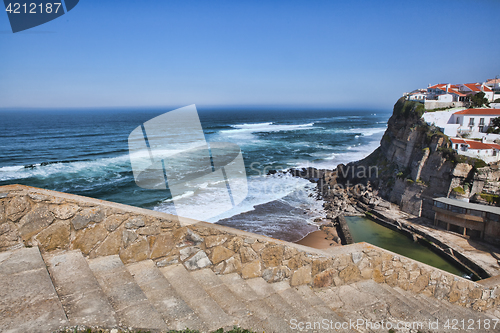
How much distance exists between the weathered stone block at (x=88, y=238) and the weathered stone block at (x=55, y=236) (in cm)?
10

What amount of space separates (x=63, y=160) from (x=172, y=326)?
1633 inches

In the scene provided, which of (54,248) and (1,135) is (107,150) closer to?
(1,135)

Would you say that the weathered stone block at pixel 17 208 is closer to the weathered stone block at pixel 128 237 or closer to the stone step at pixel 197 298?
the weathered stone block at pixel 128 237

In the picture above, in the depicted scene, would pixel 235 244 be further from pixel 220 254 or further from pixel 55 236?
pixel 55 236

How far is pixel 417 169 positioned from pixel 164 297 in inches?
1005

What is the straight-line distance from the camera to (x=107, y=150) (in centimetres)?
4456

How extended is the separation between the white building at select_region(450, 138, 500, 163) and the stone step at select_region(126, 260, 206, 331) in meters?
24.7

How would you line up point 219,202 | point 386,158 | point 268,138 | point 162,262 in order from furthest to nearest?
point 268,138 → point 386,158 → point 219,202 → point 162,262

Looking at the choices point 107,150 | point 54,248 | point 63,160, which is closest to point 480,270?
point 54,248

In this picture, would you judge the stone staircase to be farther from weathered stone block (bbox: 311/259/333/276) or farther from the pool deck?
the pool deck

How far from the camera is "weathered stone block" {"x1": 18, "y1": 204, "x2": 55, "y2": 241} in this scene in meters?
3.51

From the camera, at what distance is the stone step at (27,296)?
2389mm

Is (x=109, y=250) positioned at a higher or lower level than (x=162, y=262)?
higher

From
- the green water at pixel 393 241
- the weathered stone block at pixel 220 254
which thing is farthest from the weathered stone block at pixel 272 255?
the green water at pixel 393 241
